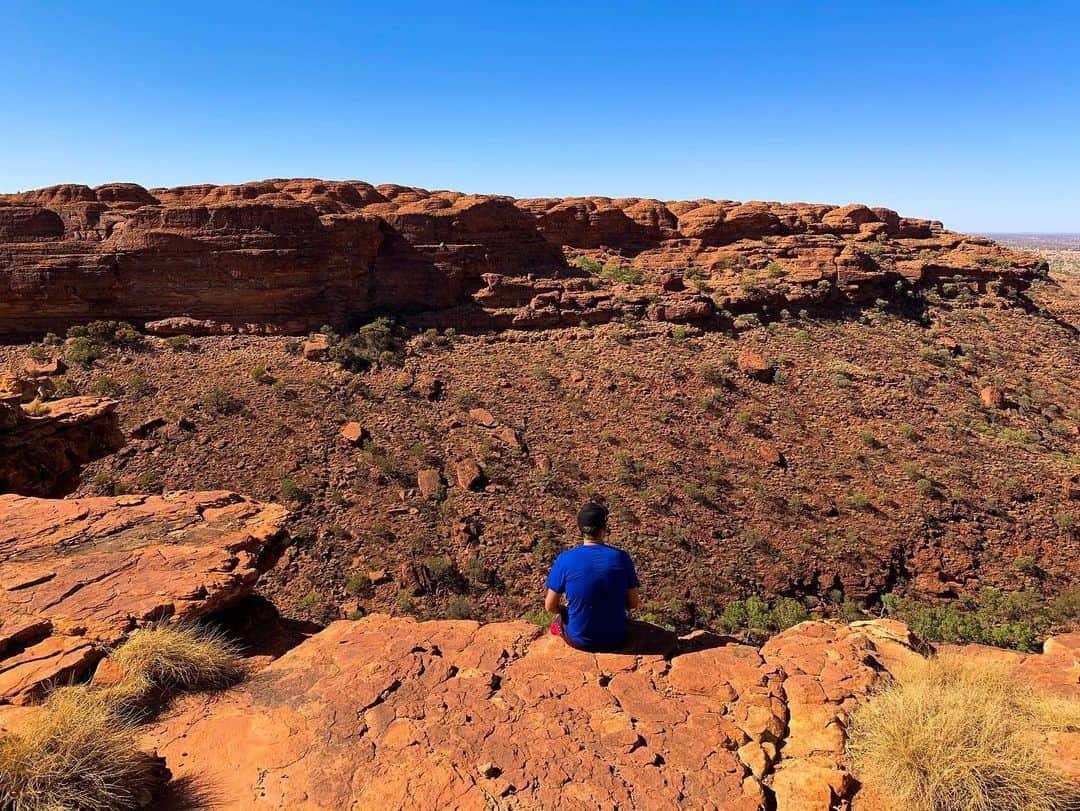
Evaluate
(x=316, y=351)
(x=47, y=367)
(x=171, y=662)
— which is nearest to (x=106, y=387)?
(x=47, y=367)

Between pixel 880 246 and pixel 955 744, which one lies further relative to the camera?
pixel 880 246

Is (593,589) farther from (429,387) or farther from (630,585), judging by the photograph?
(429,387)

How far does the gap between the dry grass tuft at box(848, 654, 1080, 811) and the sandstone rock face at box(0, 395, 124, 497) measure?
10.4 meters

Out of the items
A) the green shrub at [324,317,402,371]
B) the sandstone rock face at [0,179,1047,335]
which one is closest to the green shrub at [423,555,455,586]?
the green shrub at [324,317,402,371]

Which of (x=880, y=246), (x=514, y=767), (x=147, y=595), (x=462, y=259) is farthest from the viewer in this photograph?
(x=880, y=246)

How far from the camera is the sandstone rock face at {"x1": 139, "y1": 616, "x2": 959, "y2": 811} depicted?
338 cm

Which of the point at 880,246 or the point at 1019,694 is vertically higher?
the point at 880,246

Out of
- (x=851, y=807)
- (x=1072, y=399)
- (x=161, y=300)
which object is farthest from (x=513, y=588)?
(x=1072, y=399)

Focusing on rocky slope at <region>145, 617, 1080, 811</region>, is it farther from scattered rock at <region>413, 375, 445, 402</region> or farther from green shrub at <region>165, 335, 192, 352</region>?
green shrub at <region>165, 335, 192, 352</region>

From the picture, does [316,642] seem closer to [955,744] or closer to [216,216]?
[955,744]

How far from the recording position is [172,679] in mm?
4277

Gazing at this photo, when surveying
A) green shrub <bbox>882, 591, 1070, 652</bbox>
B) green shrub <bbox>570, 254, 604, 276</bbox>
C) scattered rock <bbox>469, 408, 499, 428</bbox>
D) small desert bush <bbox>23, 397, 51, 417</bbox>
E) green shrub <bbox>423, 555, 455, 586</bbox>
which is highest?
green shrub <bbox>570, 254, 604, 276</bbox>

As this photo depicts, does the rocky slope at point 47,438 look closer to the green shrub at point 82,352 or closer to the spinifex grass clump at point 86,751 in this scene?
the spinifex grass clump at point 86,751

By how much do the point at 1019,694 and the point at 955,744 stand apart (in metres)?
1.04
